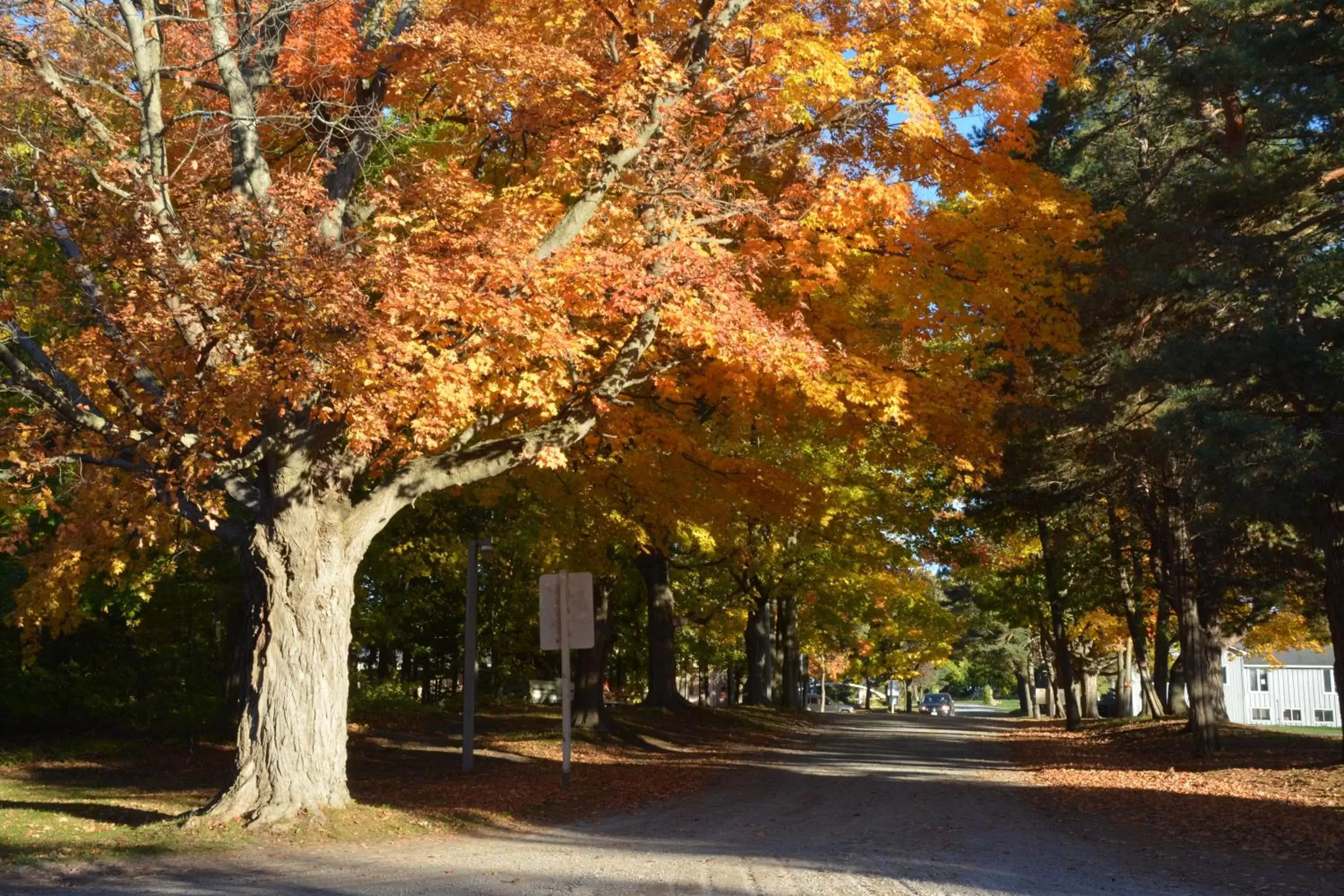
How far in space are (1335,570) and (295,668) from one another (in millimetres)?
13468

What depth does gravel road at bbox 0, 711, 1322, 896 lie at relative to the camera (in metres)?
8.50

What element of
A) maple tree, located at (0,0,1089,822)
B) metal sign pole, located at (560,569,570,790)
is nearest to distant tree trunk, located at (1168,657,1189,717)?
maple tree, located at (0,0,1089,822)

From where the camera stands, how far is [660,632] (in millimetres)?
29203

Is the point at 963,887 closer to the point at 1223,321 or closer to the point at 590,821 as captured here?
the point at 590,821

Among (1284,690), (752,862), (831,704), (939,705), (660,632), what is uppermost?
(660,632)

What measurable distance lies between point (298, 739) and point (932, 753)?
18059 mm

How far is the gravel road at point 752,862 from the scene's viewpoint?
27.9 feet

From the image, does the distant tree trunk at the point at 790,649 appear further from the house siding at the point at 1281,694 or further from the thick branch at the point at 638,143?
the house siding at the point at 1281,694

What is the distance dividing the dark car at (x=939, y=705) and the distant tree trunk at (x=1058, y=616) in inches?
1298

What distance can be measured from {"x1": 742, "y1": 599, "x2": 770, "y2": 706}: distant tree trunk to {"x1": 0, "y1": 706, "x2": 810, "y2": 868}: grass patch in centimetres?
1038

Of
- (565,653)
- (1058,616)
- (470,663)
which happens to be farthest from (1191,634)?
(470,663)

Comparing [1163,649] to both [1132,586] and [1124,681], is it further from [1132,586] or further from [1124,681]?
[1124,681]

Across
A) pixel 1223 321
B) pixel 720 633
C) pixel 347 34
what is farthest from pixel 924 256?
pixel 720 633

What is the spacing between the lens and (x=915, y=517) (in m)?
26.3
